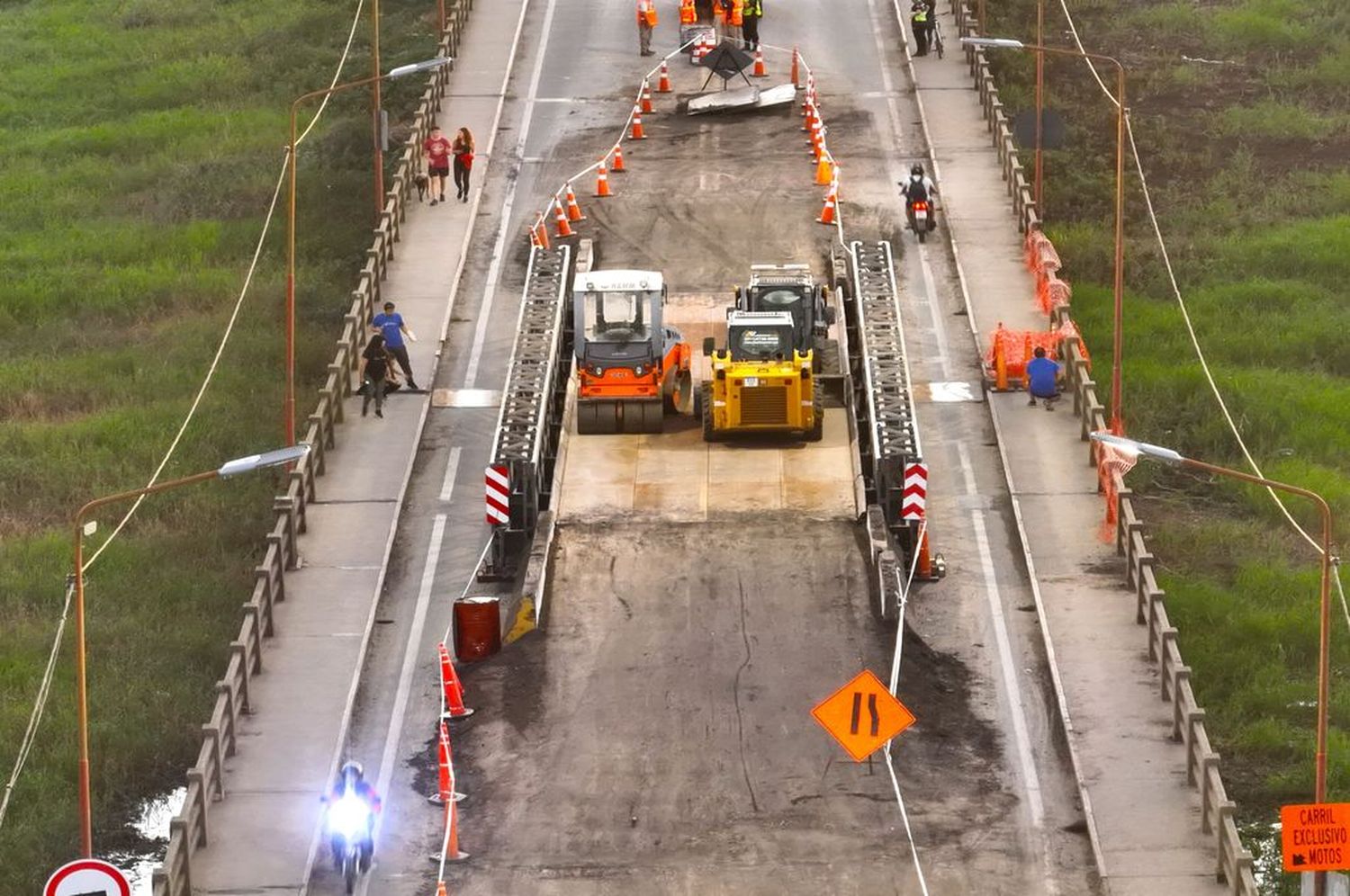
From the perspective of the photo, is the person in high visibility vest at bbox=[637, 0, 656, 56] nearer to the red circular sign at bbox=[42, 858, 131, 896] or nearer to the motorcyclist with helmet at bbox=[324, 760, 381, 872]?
the motorcyclist with helmet at bbox=[324, 760, 381, 872]

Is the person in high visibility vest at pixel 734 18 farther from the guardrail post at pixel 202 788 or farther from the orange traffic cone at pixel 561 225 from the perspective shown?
the guardrail post at pixel 202 788

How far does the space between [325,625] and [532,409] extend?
637 centimetres

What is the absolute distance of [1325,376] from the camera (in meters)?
58.2

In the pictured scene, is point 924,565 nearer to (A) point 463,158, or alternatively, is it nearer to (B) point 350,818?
(B) point 350,818

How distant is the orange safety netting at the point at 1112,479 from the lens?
4422 cm

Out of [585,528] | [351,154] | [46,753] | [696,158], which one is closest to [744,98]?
[696,158]

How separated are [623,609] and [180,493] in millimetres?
14583

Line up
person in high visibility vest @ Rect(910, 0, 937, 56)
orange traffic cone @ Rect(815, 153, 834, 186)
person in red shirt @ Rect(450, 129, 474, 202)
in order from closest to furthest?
person in red shirt @ Rect(450, 129, 474, 202) < orange traffic cone @ Rect(815, 153, 834, 186) < person in high visibility vest @ Rect(910, 0, 937, 56)

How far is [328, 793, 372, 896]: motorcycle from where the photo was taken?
33875mm

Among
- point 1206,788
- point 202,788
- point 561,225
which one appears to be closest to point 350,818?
point 202,788

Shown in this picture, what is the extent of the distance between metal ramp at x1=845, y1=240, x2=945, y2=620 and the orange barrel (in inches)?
212

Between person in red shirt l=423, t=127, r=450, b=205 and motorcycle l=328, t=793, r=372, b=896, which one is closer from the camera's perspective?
motorcycle l=328, t=793, r=372, b=896

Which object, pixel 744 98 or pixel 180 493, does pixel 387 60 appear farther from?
pixel 180 493

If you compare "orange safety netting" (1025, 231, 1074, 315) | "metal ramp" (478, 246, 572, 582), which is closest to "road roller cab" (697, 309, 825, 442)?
"metal ramp" (478, 246, 572, 582)
